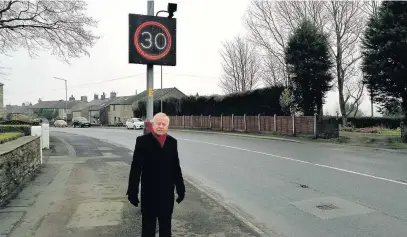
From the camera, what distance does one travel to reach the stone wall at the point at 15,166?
23.5 ft

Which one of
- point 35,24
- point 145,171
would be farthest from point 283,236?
point 35,24

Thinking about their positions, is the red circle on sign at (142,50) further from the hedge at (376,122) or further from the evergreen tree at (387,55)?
the hedge at (376,122)

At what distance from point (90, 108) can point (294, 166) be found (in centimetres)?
9211

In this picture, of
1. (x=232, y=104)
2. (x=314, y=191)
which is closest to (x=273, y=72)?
(x=232, y=104)

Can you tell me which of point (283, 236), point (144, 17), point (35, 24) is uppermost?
point (35, 24)

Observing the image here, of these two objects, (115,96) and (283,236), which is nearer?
(283,236)

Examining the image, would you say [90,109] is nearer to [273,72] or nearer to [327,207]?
[273,72]

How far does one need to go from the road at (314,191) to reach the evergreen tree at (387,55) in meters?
8.71

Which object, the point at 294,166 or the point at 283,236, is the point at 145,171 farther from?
the point at 294,166

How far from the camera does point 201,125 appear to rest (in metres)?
43.1

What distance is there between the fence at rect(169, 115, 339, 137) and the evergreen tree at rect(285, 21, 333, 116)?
2341mm

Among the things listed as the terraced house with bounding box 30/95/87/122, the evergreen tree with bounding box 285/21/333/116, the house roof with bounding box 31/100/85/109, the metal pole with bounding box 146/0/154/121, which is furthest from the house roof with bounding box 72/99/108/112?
the metal pole with bounding box 146/0/154/121

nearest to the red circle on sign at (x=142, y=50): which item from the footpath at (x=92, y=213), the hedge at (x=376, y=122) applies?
the footpath at (x=92, y=213)

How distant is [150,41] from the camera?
250 inches
